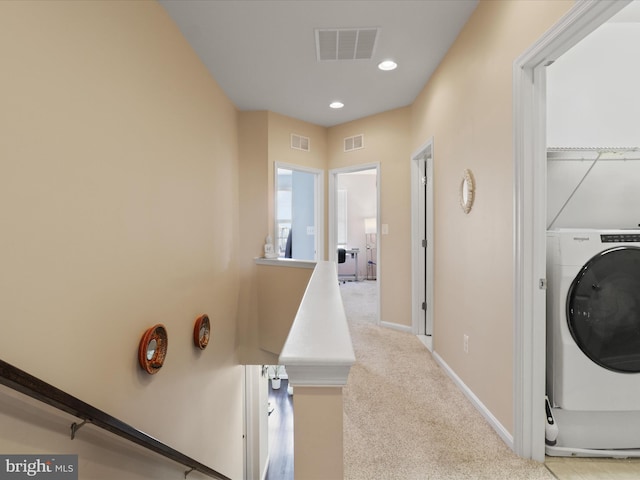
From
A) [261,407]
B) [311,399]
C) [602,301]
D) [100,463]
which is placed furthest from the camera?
[261,407]

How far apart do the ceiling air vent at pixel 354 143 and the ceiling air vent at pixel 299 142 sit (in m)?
0.57

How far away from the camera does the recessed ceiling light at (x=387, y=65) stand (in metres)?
3.03

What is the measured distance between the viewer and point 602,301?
169 cm

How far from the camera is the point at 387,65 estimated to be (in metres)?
3.08

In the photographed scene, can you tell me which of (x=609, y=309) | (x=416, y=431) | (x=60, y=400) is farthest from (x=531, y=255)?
(x=60, y=400)

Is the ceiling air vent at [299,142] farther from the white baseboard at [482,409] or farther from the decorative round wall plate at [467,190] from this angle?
the white baseboard at [482,409]

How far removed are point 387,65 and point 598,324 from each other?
2.61m

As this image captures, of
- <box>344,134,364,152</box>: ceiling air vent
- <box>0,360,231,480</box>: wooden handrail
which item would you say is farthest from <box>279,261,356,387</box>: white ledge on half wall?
<box>344,134,364,152</box>: ceiling air vent

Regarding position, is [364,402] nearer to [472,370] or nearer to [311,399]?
[472,370]

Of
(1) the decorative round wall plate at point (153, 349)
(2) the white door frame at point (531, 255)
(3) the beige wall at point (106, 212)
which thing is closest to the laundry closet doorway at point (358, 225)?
(3) the beige wall at point (106, 212)

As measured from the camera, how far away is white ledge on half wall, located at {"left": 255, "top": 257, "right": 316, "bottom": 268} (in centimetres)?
383

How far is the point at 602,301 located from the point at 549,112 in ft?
3.77

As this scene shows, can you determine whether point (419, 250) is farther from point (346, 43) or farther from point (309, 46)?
point (309, 46)

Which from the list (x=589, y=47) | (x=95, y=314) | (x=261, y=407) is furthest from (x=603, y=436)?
(x=261, y=407)
